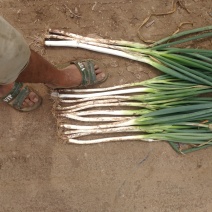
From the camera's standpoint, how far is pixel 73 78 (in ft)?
5.93

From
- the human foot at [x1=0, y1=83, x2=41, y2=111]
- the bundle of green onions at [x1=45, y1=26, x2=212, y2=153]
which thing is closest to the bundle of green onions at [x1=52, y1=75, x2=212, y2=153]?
the bundle of green onions at [x1=45, y1=26, x2=212, y2=153]

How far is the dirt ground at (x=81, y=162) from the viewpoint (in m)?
1.94

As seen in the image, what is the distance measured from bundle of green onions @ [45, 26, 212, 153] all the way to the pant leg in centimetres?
57

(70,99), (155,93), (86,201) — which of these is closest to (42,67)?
(70,99)

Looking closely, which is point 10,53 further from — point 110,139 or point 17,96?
point 110,139

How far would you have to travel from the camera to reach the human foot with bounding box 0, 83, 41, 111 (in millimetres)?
1748

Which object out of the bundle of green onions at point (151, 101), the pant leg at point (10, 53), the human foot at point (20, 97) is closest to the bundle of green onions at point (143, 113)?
the bundle of green onions at point (151, 101)

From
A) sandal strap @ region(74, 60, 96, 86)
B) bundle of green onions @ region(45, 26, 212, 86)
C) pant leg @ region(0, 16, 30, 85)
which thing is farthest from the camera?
sandal strap @ region(74, 60, 96, 86)

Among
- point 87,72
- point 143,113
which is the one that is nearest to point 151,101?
point 143,113

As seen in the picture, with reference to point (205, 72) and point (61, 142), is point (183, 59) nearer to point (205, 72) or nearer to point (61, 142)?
point (205, 72)

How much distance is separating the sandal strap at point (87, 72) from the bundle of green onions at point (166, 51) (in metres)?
0.12

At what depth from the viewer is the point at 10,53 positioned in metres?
1.23

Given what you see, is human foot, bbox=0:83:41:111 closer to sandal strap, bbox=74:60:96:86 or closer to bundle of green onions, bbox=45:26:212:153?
bundle of green onions, bbox=45:26:212:153

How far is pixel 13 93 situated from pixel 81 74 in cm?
43
